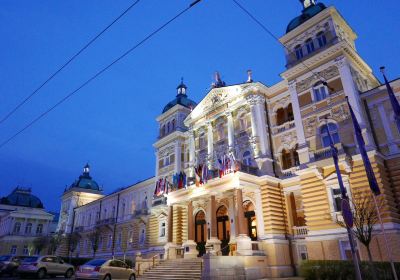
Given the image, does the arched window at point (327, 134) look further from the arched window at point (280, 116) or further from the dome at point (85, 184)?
the dome at point (85, 184)

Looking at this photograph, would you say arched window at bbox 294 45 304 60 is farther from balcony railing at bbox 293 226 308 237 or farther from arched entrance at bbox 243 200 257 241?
balcony railing at bbox 293 226 308 237

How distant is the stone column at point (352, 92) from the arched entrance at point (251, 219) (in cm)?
1078

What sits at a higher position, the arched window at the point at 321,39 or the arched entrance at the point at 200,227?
the arched window at the point at 321,39

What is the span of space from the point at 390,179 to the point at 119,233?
35.9 m

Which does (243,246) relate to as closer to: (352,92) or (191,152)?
(352,92)

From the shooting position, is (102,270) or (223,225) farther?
(223,225)

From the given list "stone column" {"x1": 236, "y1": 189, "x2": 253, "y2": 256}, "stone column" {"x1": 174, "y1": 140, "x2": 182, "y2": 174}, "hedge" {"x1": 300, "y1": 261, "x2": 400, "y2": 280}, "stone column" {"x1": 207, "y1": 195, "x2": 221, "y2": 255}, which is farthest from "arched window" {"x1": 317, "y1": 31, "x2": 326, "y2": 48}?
"stone column" {"x1": 174, "y1": 140, "x2": 182, "y2": 174}

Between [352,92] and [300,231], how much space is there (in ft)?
35.7

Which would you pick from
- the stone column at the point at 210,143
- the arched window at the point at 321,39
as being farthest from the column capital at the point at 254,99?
the arched window at the point at 321,39

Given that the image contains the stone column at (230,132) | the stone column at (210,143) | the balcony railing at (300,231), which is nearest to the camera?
the balcony railing at (300,231)

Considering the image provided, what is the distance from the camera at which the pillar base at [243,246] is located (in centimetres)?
2098

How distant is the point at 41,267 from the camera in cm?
1967

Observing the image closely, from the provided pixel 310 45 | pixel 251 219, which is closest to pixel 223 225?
pixel 251 219

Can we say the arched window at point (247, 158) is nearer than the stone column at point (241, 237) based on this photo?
No
